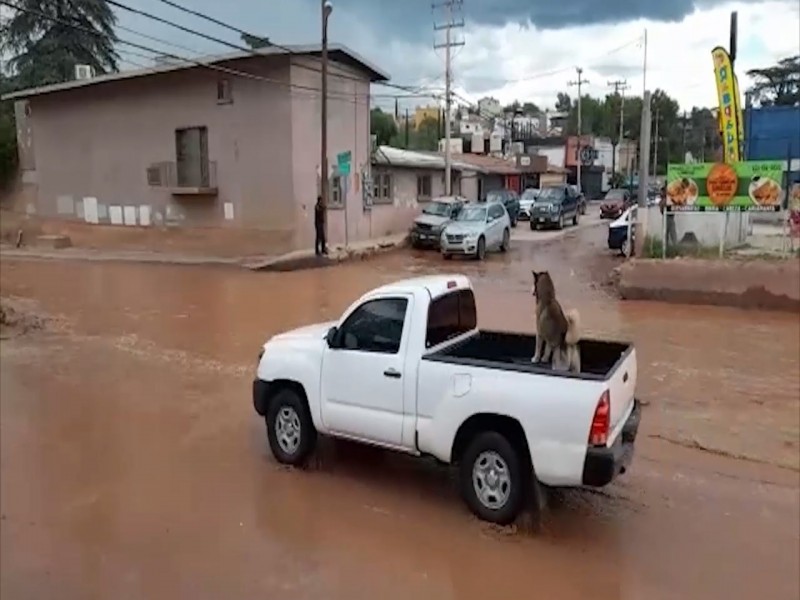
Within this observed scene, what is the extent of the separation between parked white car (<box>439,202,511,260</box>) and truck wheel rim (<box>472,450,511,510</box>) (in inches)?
759

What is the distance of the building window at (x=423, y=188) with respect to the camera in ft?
110

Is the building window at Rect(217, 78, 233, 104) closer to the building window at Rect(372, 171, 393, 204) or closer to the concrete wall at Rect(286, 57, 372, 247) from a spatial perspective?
the concrete wall at Rect(286, 57, 372, 247)

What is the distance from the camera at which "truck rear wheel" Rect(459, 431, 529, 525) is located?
17.4 feet

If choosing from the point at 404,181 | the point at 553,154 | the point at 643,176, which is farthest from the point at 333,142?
the point at 553,154

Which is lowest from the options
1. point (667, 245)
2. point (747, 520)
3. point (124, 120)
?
point (747, 520)

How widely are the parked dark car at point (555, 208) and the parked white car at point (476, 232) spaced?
23.0 feet

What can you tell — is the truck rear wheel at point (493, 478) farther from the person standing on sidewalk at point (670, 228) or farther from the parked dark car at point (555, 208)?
the parked dark car at point (555, 208)

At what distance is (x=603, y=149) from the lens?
2084 inches

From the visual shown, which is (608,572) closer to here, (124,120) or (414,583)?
(414,583)

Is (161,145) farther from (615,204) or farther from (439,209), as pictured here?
(615,204)

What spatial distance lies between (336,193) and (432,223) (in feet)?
11.8

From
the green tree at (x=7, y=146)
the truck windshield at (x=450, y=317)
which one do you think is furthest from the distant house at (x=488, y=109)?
Result: the truck windshield at (x=450, y=317)

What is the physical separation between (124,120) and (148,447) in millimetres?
22782

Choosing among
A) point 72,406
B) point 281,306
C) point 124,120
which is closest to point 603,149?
point 124,120
